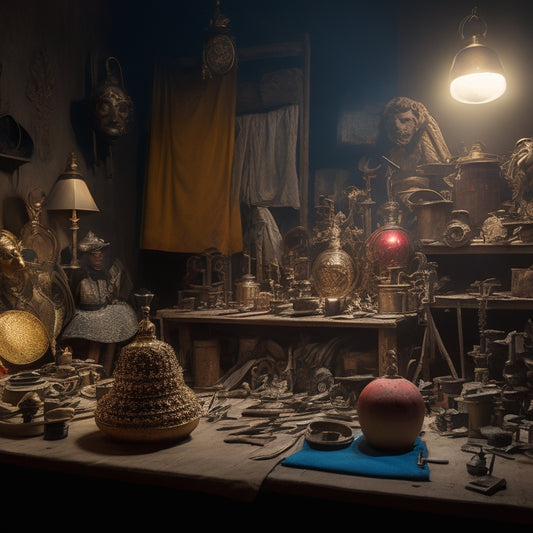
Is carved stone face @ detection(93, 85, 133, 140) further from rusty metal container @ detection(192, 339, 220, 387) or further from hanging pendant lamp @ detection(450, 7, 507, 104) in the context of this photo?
hanging pendant lamp @ detection(450, 7, 507, 104)

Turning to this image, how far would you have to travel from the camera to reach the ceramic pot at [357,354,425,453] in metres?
2.68

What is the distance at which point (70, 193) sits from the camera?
476cm

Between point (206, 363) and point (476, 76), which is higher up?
point (476, 76)

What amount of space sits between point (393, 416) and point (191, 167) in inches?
148

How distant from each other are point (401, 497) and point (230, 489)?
2.25 ft

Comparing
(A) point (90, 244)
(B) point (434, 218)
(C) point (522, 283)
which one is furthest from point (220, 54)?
(C) point (522, 283)

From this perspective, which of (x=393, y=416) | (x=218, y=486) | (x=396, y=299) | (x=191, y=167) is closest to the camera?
(x=218, y=486)

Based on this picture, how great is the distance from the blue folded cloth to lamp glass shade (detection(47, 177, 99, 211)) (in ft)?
9.74

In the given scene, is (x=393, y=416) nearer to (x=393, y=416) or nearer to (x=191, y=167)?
(x=393, y=416)

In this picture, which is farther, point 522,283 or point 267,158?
point 267,158

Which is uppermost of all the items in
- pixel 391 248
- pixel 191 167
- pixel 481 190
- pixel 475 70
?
pixel 475 70

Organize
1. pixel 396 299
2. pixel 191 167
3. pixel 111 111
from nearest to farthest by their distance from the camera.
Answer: pixel 396 299, pixel 111 111, pixel 191 167

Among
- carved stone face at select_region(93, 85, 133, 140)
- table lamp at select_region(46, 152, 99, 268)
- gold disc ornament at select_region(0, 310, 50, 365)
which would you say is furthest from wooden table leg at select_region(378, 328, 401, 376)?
carved stone face at select_region(93, 85, 133, 140)

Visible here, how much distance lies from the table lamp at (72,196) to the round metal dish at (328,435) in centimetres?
273
